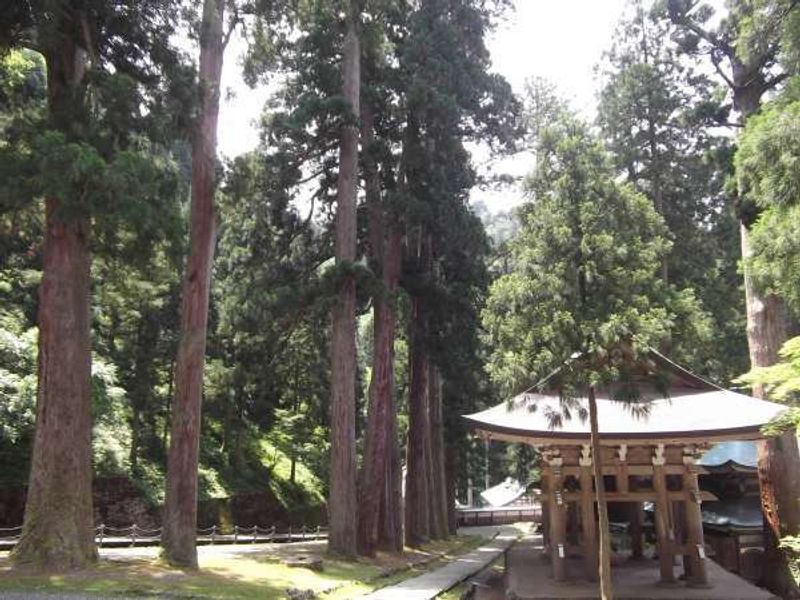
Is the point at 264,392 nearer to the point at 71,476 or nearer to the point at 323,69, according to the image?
the point at 323,69

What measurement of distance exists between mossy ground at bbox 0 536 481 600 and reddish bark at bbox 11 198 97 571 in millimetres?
450

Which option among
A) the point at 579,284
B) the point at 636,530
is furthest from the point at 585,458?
the point at 636,530

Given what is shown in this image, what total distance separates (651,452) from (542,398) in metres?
2.26

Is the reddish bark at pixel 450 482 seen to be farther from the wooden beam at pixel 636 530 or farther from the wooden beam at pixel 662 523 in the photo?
the wooden beam at pixel 662 523

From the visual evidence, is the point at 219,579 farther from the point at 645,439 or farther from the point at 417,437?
the point at 417,437

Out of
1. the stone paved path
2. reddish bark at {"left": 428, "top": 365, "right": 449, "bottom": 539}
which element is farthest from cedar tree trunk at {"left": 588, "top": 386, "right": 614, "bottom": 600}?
reddish bark at {"left": 428, "top": 365, "right": 449, "bottom": 539}

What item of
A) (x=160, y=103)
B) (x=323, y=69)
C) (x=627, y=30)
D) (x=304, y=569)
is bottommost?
(x=304, y=569)

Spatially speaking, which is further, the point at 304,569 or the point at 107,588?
the point at 304,569

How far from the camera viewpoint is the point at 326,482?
3127 cm

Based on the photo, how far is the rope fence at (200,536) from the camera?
16.8 metres

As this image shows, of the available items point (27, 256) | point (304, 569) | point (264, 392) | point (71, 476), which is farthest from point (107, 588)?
point (27, 256)

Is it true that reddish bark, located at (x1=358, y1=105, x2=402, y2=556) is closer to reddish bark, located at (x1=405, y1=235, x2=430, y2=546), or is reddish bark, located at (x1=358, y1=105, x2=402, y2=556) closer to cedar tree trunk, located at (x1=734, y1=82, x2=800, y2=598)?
reddish bark, located at (x1=405, y1=235, x2=430, y2=546)

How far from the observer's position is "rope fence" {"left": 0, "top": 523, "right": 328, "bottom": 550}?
16.8 m

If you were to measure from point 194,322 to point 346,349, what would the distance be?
4.68 m
